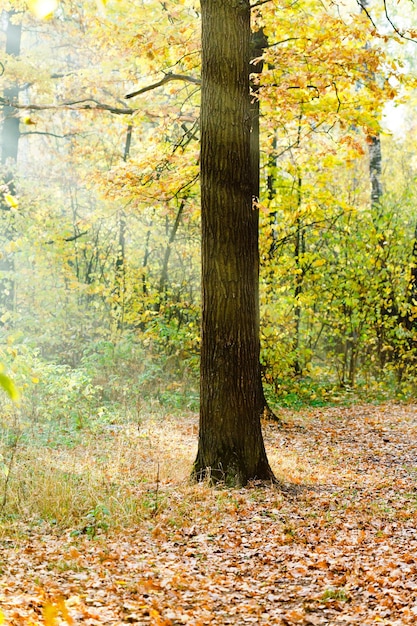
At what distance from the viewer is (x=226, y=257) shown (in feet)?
21.8

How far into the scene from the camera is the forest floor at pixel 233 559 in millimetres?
3959

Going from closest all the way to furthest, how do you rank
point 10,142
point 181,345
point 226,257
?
point 226,257
point 181,345
point 10,142

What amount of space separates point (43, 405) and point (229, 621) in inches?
283

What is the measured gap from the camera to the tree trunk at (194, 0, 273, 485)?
261 inches

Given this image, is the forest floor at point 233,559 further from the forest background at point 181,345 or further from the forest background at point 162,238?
the forest background at point 162,238

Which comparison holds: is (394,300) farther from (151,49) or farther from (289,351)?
(151,49)

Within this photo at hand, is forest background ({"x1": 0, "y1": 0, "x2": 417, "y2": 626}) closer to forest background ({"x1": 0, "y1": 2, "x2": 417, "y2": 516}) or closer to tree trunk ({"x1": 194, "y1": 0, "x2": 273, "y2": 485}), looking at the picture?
forest background ({"x1": 0, "y1": 2, "x2": 417, "y2": 516})

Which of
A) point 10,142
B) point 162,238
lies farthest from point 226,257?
point 10,142

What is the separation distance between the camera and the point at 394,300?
49.7ft

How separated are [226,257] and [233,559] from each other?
2.86 metres

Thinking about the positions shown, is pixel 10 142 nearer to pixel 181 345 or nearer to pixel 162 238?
pixel 162 238

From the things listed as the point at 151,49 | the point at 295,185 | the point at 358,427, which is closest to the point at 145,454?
the point at 358,427

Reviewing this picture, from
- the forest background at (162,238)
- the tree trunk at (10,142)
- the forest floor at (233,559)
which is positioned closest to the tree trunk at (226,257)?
the forest floor at (233,559)

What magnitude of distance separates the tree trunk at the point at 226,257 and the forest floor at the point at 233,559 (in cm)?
46
